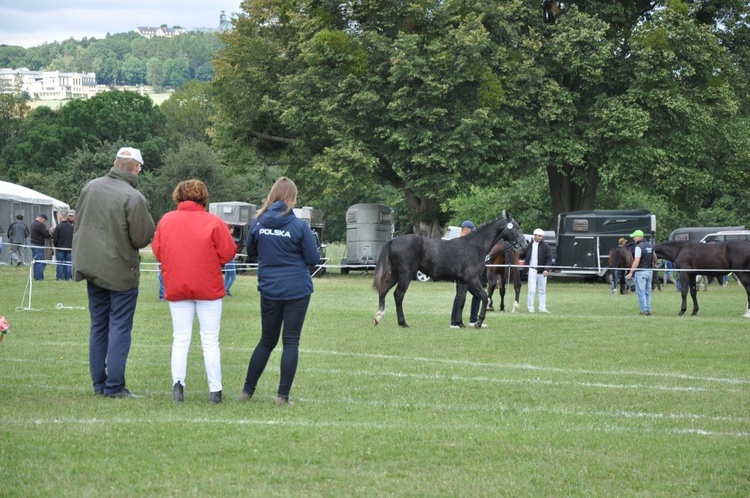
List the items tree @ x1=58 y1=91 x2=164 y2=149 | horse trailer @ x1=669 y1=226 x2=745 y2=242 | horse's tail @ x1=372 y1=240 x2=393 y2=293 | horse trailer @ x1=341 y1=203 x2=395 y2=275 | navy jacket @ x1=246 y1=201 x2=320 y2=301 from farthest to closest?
1. tree @ x1=58 y1=91 x2=164 y2=149
2. horse trailer @ x1=669 y1=226 x2=745 y2=242
3. horse trailer @ x1=341 y1=203 x2=395 y2=275
4. horse's tail @ x1=372 y1=240 x2=393 y2=293
5. navy jacket @ x1=246 y1=201 x2=320 y2=301

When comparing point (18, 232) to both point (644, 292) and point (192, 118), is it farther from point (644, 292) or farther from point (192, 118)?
point (192, 118)

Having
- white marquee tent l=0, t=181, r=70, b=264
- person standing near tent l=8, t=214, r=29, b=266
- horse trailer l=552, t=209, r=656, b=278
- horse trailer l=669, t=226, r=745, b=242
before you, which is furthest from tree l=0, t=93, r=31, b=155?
horse trailer l=552, t=209, r=656, b=278

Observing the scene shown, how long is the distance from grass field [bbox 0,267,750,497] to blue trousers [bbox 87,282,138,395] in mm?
319

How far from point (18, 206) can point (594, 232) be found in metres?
23.0

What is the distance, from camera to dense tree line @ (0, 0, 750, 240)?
143 feet

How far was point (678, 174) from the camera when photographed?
4400 cm

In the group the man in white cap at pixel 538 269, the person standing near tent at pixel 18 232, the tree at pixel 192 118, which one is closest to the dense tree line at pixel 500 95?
the person standing near tent at pixel 18 232

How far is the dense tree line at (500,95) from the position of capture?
43.6 meters

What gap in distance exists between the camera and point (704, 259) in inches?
1051

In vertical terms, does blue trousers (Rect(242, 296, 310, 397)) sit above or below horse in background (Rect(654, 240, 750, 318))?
below

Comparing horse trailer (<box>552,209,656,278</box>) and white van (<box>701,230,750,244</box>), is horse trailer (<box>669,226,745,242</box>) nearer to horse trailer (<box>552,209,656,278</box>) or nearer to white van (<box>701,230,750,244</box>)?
white van (<box>701,230,750,244</box>)

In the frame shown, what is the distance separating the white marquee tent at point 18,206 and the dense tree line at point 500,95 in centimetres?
883

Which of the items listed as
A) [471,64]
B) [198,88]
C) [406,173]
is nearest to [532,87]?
[471,64]

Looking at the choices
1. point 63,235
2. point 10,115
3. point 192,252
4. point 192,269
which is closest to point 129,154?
point 192,252
